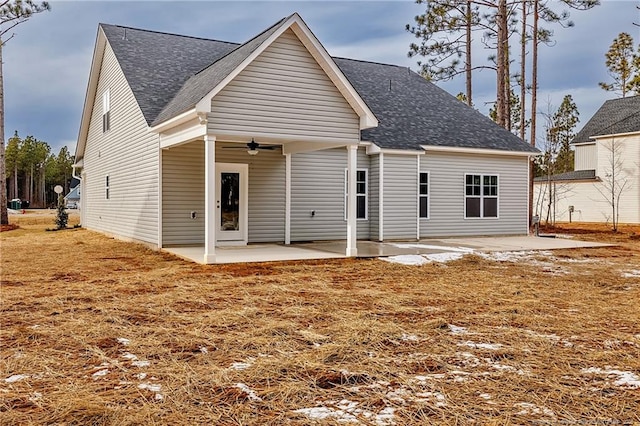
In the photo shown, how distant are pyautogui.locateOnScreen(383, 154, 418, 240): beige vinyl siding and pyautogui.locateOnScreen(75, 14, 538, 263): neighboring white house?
35 millimetres

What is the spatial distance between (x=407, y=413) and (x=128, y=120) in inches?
511

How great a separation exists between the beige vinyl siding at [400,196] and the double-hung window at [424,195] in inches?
19.9

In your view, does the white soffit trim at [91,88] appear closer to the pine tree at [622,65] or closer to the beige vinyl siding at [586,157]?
the beige vinyl siding at [586,157]

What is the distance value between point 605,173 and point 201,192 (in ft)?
76.9

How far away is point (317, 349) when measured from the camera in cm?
430

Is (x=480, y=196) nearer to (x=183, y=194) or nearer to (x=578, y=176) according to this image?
(x=183, y=194)

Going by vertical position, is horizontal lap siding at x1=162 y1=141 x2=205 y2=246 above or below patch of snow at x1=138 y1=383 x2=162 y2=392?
above

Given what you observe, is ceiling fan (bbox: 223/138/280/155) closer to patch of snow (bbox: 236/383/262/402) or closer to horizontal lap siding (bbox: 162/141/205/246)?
horizontal lap siding (bbox: 162/141/205/246)

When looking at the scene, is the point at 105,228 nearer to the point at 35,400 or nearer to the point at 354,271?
the point at 354,271

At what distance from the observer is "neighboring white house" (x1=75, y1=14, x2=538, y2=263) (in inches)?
392

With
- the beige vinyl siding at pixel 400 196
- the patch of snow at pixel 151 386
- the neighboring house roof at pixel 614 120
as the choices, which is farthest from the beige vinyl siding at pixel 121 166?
the neighboring house roof at pixel 614 120

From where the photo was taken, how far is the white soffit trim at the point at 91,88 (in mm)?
16141

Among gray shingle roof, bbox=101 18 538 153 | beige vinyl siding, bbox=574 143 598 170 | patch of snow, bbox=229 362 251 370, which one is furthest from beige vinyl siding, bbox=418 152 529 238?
beige vinyl siding, bbox=574 143 598 170

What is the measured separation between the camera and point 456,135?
1602 centimetres
